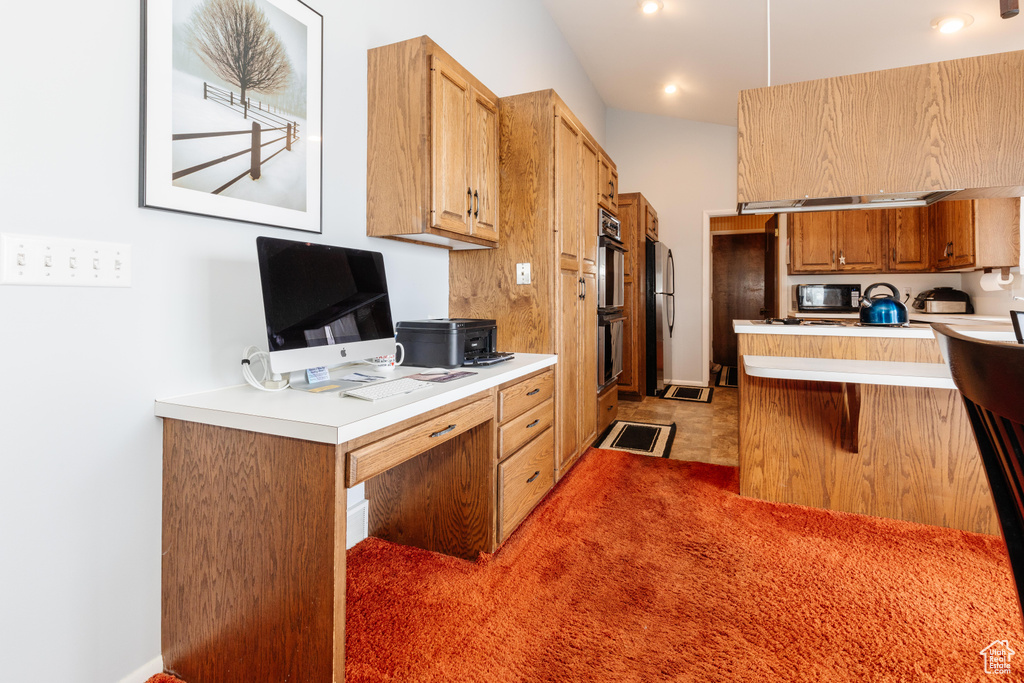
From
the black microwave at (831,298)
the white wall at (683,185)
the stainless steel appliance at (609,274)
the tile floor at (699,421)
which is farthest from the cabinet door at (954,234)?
the stainless steel appliance at (609,274)

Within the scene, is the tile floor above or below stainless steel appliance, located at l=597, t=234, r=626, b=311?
below

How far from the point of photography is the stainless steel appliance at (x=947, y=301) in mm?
3793

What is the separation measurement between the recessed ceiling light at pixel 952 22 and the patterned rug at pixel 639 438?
9.91 ft

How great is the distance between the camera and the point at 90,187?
118 cm

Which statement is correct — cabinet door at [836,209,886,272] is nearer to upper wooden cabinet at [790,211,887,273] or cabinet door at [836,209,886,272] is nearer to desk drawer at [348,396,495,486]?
upper wooden cabinet at [790,211,887,273]

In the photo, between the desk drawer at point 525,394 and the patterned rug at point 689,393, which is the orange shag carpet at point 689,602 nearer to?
the desk drawer at point 525,394

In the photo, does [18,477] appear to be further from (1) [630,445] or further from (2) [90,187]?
(1) [630,445]

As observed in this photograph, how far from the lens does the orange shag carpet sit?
1376 millimetres

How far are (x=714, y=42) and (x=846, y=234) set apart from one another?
214 centimetres

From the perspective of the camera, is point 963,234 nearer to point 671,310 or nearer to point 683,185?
point 671,310

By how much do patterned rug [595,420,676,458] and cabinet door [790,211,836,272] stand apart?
6.99ft

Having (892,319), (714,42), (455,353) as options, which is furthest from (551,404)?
(714,42)

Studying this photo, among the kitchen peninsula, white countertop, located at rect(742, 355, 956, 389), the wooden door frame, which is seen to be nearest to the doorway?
the wooden door frame

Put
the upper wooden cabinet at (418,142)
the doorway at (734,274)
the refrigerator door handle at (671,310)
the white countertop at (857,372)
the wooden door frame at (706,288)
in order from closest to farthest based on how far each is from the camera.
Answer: the white countertop at (857,372)
the upper wooden cabinet at (418,142)
the refrigerator door handle at (671,310)
the wooden door frame at (706,288)
the doorway at (734,274)
